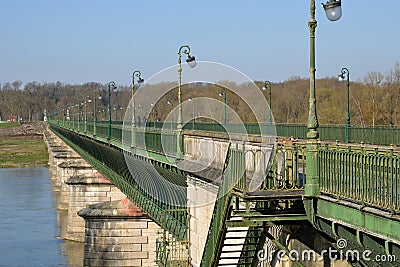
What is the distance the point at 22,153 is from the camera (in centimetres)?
15738

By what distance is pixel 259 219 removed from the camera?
42.1 feet

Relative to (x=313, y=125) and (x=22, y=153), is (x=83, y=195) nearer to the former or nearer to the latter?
(x=313, y=125)

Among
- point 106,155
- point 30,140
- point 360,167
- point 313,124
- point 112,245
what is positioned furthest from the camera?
point 30,140

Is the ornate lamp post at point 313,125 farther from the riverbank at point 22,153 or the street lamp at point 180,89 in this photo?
the riverbank at point 22,153

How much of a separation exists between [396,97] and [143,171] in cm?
3869

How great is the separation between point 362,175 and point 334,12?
8.84 ft

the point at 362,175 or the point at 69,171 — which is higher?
the point at 362,175

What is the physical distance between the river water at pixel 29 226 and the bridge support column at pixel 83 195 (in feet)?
4.31

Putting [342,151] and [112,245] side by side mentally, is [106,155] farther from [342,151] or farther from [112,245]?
[342,151]

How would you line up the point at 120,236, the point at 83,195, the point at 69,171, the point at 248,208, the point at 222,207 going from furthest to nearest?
1. the point at 69,171
2. the point at 83,195
3. the point at 120,236
4. the point at 222,207
5. the point at 248,208

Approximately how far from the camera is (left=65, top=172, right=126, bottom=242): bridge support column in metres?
54.7

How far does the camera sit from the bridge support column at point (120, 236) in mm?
38125

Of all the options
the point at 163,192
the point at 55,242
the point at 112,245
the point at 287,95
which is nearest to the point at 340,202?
the point at 163,192

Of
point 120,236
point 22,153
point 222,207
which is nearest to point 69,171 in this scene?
point 120,236
